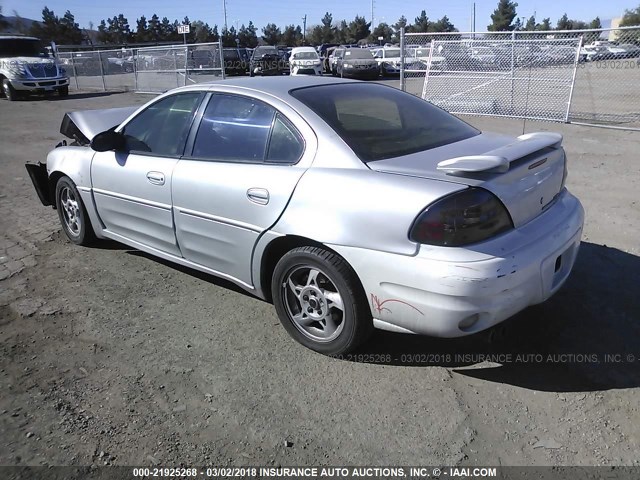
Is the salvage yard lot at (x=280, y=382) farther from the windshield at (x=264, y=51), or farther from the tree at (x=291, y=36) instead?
the tree at (x=291, y=36)

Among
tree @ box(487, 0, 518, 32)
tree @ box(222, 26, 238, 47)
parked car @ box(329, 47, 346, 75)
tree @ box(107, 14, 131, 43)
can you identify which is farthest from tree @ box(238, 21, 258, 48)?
parked car @ box(329, 47, 346, 75)

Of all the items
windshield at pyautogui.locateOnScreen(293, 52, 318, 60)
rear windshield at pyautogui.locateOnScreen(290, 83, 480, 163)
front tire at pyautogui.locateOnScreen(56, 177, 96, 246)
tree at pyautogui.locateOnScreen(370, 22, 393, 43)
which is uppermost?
tree at pyautogui.locateOnScreen(370, 22, 393, 43)

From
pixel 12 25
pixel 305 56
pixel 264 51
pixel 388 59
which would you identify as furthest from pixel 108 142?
pixel 12 25

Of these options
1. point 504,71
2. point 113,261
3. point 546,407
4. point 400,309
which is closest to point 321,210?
point 400,309

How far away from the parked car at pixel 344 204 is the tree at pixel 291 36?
95.4 meters

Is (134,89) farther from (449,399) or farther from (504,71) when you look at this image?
(449,399)

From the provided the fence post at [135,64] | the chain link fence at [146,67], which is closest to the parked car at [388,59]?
the chain link fence at [146,67]

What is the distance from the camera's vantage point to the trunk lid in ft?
9.06

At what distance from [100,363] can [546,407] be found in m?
2.50

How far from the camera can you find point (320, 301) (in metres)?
3.17

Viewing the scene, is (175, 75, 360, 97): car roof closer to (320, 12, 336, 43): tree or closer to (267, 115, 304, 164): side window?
(267, 115, 304, 164): side window

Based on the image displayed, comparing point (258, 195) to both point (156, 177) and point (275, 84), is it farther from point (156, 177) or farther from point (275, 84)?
point (156, 177)

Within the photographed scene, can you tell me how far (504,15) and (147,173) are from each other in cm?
9725

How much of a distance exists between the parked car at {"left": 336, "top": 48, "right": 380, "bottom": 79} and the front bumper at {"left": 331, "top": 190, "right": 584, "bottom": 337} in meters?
26.7
